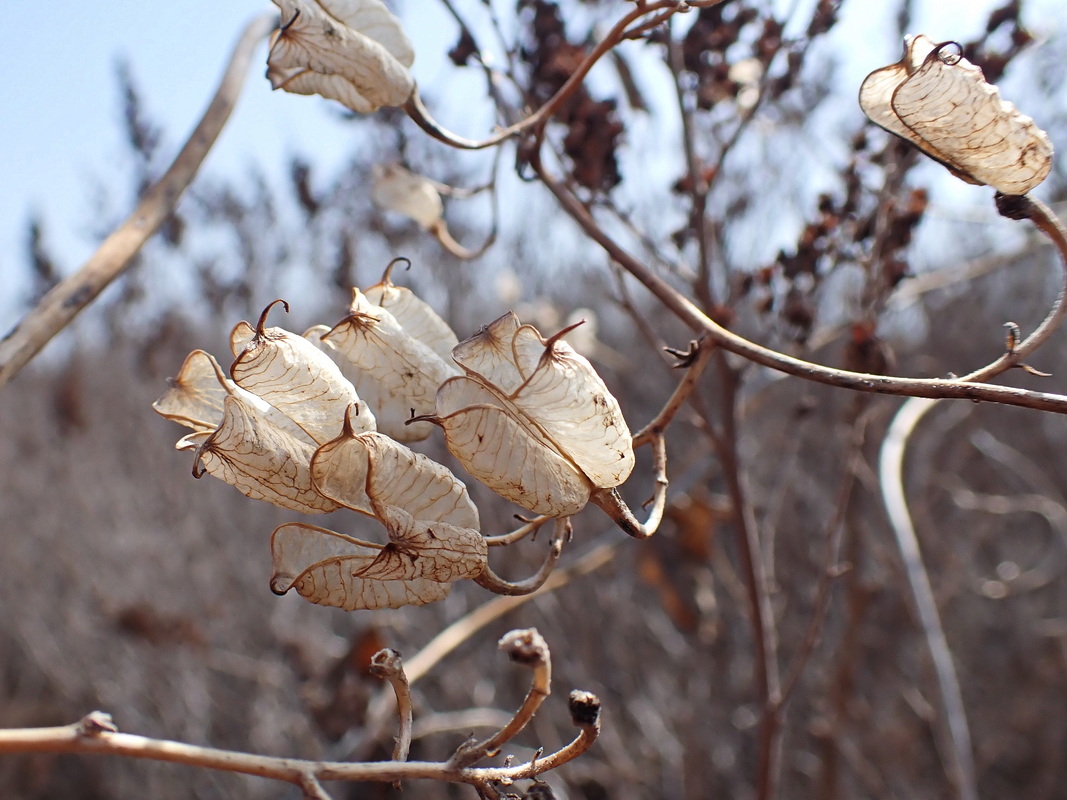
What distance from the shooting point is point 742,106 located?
1202 millimetres

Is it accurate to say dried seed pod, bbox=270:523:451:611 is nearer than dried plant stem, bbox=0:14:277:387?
Yes

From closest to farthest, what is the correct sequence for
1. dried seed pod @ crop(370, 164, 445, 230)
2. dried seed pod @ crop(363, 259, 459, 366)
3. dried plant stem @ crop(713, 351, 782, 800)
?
dried seed pod @ crop(363, 259, 459, 366), dried seed pod @ crop(370, 164, 445, 230), dried plant stem @ crop(713, 351, 782, 800)

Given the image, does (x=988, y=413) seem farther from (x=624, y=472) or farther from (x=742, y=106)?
(x=624, y=472)

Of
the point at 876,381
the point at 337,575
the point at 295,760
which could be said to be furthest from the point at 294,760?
the point at 876,381

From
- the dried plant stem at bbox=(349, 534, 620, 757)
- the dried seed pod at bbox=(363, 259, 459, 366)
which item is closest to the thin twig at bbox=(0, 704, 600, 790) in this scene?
the dried seed pod at bbox=(363, 259, 459, 366)

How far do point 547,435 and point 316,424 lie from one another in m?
0.11

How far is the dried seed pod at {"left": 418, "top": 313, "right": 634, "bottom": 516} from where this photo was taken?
364mm

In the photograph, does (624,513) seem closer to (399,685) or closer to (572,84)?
(399,685)

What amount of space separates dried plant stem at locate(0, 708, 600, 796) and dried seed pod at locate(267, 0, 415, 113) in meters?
0.38

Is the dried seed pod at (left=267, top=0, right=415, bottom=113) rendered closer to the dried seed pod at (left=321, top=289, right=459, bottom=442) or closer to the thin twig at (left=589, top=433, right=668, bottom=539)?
the dried seed pod at (left=321, top=289, right=459, bottom=442)

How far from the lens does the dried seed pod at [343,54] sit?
1.54 ft

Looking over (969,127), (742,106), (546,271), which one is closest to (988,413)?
(546,271)

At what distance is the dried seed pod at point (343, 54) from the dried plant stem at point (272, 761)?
1.26ft

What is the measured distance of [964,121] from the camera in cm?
41
